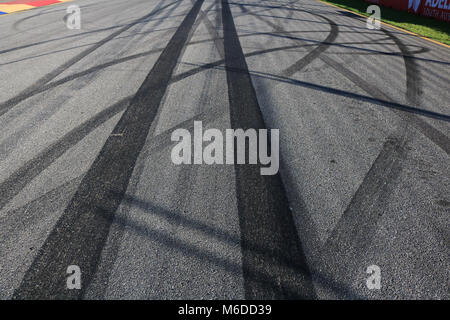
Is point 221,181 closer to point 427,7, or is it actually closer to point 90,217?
point 90,217

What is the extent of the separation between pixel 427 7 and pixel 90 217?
16.7 m

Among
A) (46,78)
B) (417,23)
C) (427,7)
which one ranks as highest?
(427,7)

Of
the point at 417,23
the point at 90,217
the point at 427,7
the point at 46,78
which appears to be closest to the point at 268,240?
the point at 90,217

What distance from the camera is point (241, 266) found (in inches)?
99.0

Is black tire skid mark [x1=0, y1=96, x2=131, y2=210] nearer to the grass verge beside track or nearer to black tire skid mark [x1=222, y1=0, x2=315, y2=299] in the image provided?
black tire skid mark [x1=222, y1=0, x2=315, y2=299]

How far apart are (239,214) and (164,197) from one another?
77 centimetres

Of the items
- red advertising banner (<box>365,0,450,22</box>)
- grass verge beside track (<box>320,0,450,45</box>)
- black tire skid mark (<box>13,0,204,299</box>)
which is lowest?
black tire skid mark (<box>13,0,204,299</box>)

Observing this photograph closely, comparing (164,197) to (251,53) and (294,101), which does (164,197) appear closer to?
(294,101)

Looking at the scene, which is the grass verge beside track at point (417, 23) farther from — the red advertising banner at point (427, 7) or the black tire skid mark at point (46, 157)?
the black tire skid mark at point (46, 157)

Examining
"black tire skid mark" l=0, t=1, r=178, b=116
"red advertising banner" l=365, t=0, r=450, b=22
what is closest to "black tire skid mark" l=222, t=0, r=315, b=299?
"black tire skid mark" l=0, t=1, r=178, b=116

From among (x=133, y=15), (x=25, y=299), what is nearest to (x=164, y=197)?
(x=25, y=299)

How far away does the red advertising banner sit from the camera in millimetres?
13219

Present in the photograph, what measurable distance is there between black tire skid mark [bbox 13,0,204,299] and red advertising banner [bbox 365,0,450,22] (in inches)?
548

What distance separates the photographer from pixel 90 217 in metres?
2.94
